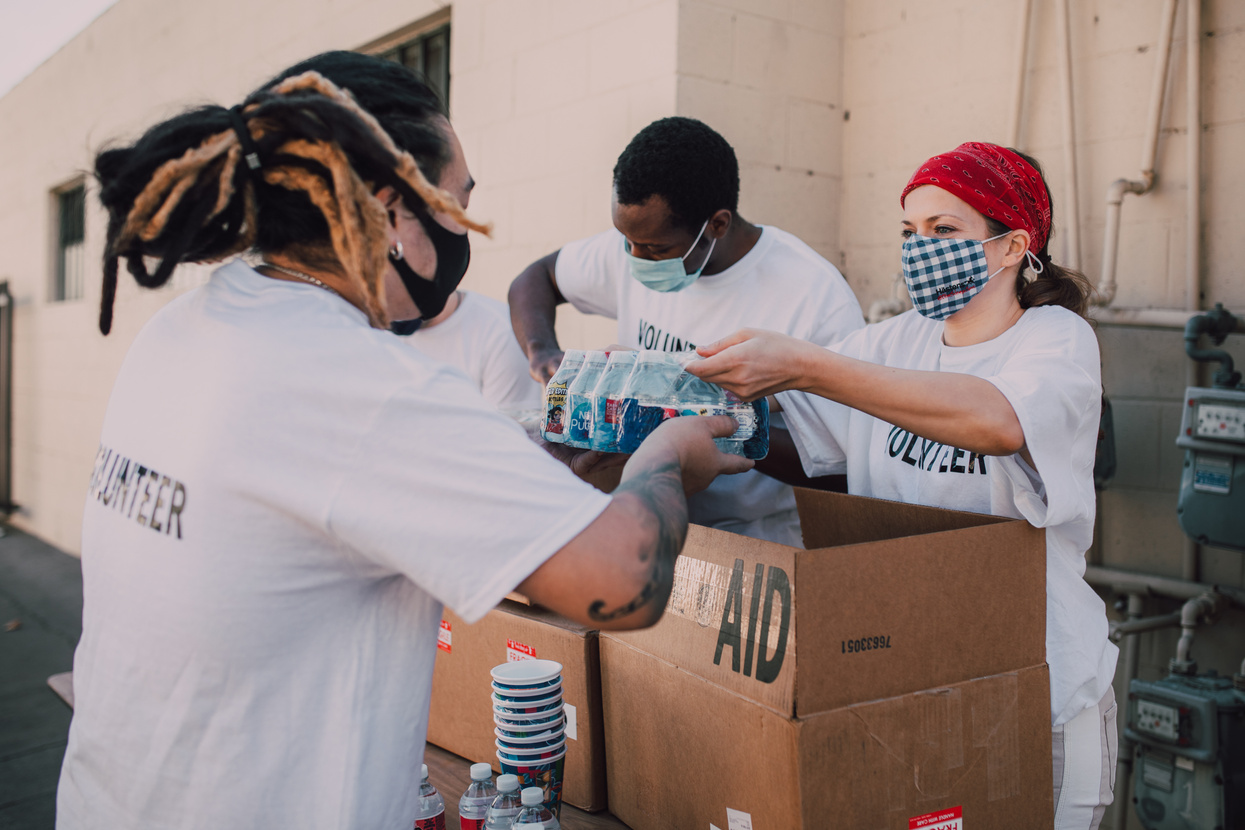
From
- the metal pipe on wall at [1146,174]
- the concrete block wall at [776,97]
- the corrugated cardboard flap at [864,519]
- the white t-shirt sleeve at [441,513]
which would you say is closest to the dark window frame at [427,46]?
the concrete block wall at [776,97]

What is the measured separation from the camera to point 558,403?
175 cm

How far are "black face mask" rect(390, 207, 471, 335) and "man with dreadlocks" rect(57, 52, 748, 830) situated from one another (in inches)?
1.8

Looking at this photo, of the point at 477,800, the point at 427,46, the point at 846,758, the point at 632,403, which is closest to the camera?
the point at 846,758

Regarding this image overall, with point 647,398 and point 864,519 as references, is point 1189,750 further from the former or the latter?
point 647,398

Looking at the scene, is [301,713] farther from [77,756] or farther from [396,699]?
[77,756]

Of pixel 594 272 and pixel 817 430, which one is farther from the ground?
pixel 594 272

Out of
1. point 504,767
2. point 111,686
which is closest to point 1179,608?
point 504,767

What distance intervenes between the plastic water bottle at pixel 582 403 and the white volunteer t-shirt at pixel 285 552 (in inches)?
26.6

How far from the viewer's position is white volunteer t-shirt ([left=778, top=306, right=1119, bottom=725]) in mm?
1348

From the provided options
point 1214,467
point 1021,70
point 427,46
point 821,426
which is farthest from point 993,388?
point 427,46

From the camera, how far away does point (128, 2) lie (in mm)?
7875

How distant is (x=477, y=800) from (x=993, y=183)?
136 cm

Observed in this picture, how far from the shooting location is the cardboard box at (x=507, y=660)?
1.51m

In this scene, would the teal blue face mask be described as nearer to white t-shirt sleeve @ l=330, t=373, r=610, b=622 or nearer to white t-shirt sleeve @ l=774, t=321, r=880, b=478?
white t-shirt sleeve @ l=774, t=321, r=880, b=478
